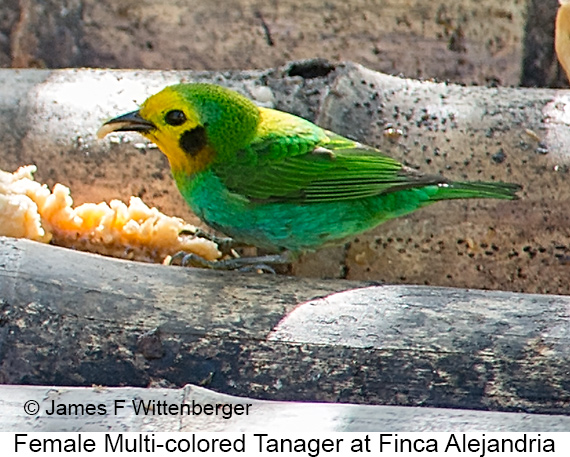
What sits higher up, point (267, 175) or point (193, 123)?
point (193, 123)

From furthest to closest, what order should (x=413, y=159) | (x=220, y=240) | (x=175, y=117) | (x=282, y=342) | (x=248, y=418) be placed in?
(x=413, y=159) < (x=220, y=240) < (x=175, y=117) < (x=282, y=342) < (x=248, y=418)

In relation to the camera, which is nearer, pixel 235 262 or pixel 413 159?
pixel 235 262

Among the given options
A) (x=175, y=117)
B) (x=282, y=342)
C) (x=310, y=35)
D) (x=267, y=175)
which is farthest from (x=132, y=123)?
(x=310, y=35)

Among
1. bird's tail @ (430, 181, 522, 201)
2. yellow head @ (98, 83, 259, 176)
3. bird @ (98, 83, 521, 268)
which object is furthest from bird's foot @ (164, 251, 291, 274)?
bird's tail @ (430, 181, 522, 201)

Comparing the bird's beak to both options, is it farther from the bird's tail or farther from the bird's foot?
the bird's tail

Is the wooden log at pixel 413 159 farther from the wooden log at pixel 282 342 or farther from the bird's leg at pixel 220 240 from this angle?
the wooden log at pixel 282 342

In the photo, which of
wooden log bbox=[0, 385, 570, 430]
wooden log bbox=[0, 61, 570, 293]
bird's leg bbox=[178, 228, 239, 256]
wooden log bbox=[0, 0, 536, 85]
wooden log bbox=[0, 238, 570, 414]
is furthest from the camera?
wooden log bbox=[0, 0, 536, 85]

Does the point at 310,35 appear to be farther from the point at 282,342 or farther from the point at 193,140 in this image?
the point at 282,342

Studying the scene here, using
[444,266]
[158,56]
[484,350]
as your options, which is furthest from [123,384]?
[158,56]
